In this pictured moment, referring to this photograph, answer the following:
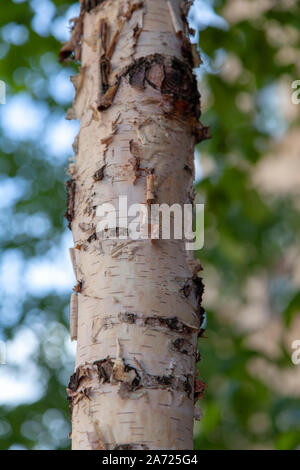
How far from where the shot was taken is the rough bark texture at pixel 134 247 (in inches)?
29.8

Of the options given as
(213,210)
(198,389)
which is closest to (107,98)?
(198,389)

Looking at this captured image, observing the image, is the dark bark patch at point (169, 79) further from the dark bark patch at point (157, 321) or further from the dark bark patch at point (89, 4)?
the dark bark patch at point (157, 321)

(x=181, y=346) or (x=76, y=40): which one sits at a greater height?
(x=76, y=40)

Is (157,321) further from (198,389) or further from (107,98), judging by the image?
(107,98)

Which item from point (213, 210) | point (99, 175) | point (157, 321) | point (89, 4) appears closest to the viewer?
point (157, 321)

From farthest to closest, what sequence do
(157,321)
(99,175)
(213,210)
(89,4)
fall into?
(213,210), (89,4), (99,175), (157,321)

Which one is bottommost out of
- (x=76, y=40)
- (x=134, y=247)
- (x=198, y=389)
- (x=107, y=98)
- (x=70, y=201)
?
(x=198, y=389)

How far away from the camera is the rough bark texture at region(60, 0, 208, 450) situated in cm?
76

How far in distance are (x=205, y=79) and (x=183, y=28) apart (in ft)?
4.20

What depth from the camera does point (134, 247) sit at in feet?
2.76

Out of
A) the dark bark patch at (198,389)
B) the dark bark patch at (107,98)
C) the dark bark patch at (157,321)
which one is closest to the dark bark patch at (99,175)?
the dark bark patch at (107,98)

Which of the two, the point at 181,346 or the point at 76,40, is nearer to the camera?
the point at 181,346

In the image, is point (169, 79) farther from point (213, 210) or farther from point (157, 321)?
point (213, 210)
